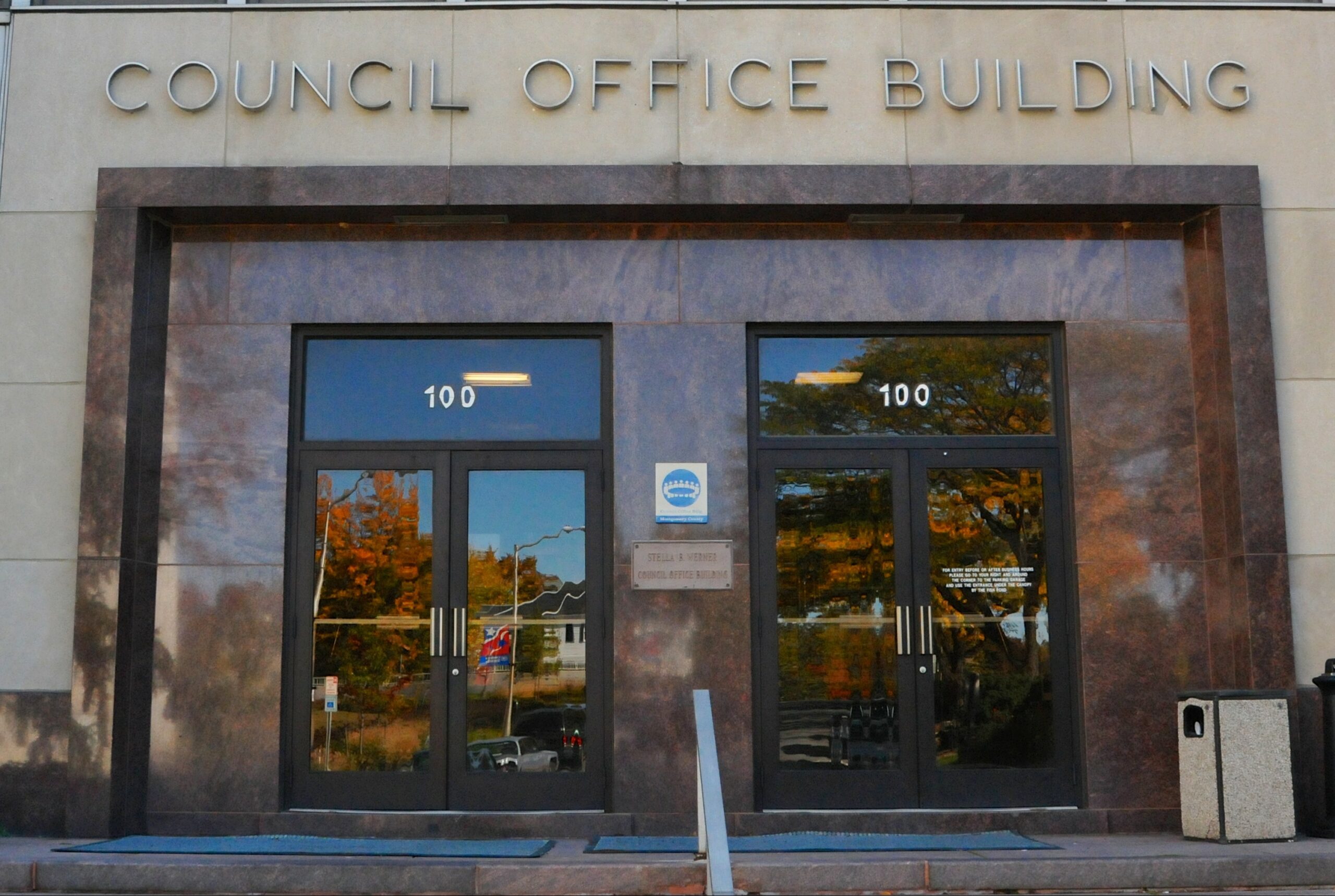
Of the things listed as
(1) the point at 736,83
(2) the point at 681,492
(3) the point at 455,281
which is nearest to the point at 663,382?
(2) the point at 681,492

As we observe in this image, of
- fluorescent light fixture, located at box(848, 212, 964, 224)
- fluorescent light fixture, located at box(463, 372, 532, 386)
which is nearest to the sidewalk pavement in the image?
fluorescent light fixture, located at box(463, 372, 532, 386)

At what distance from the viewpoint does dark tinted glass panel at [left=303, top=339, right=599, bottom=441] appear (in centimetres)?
1014

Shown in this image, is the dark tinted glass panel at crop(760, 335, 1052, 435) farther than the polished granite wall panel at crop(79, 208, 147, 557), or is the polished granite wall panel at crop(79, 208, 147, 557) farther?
the dark tinted glass panel at crop(760, 335, 1052, 435)

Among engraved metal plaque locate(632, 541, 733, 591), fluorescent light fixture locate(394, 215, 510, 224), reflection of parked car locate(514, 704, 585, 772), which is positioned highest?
fluorescent light fixture locate(394, 215, 510, 224)

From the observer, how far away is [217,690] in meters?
9.77

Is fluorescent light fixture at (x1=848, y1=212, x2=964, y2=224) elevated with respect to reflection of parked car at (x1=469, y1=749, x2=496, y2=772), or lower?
elevated

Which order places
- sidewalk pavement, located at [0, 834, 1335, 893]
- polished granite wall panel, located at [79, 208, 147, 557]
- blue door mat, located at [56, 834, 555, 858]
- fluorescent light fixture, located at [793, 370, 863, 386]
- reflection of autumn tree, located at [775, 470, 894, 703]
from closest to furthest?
sidewalk pavement, located at [0, 834, 1335, 893]
blue door mat, located at [56, 834, 555, 858]
polished granite wall panel, located at [79, 208, 147, 557]
reflection of autumn tree, located at [775, 470, 894, 703]
fluorescent light fixture, located at [793, 370, 863, 386]

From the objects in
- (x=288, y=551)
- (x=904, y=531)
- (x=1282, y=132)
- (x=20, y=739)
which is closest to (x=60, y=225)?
(x=288, y=551)

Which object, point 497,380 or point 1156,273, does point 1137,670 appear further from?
point 497,380

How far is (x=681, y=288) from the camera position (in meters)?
10.1

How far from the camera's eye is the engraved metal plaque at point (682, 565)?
973 cm

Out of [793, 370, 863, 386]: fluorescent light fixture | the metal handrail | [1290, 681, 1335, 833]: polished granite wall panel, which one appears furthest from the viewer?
[793, 370, 863, 386]: fluorescent light fixture

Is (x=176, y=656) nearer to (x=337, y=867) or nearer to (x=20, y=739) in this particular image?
(x=20, y=739)

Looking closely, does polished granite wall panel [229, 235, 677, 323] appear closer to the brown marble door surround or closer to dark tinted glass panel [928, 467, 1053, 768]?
the brown marble door surround
